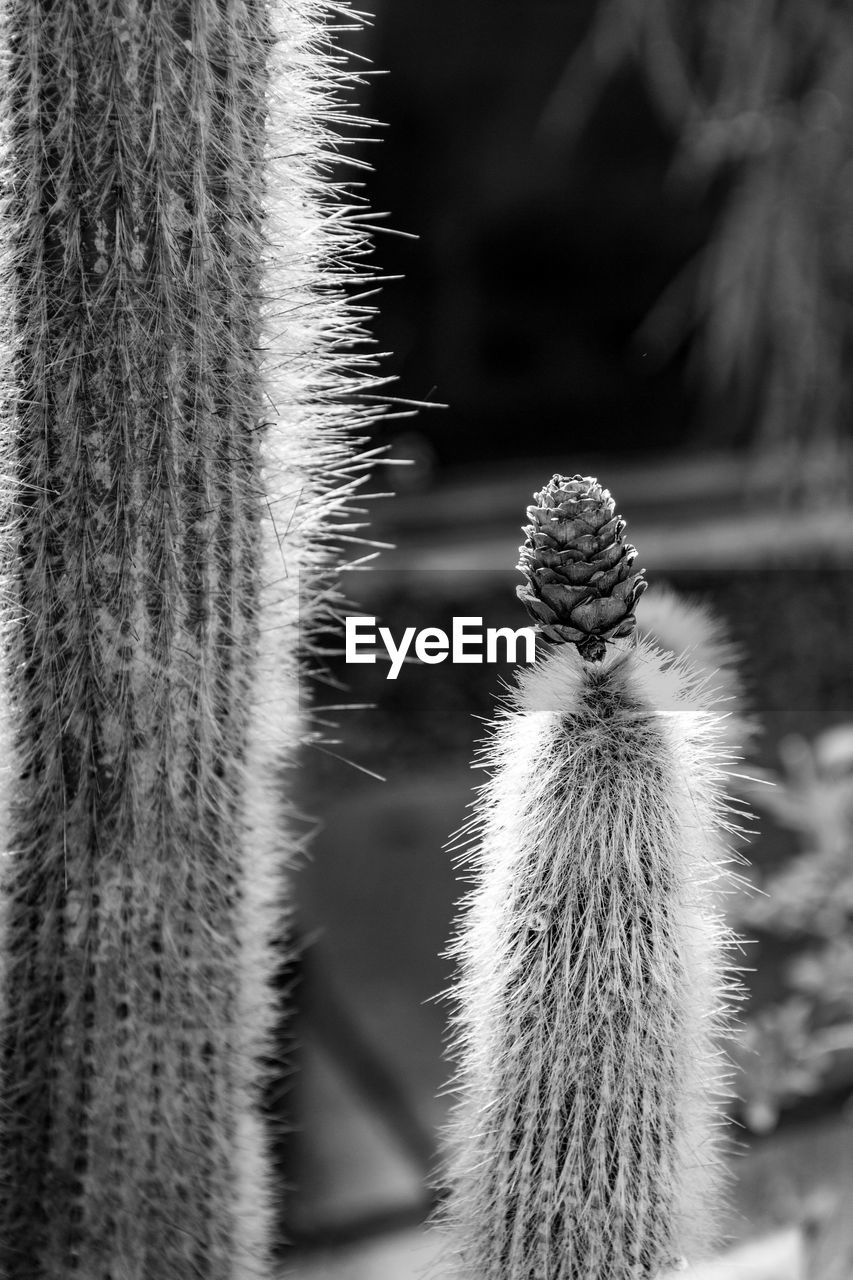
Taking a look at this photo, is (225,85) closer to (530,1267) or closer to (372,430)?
(530,1267)

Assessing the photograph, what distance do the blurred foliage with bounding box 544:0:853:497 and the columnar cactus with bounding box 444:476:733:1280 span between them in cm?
194

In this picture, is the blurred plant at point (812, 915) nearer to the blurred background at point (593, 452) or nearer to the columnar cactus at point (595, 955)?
the blurred background at point (593, 452)

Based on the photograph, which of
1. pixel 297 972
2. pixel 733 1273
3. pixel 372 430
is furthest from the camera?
pixel 372 430

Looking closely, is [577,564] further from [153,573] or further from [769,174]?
[769,174]

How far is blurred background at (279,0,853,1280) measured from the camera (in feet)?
5.92

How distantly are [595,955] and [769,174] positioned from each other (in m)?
2.29

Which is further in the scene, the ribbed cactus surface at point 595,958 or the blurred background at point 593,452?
the blurred background at point 593,452

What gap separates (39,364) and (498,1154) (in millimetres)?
579

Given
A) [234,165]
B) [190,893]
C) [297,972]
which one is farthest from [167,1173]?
[297,972]

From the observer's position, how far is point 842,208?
2.78 m

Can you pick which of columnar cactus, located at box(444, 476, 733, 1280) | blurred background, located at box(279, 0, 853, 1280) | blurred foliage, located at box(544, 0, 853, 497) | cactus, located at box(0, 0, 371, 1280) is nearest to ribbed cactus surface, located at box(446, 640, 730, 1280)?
columnar cactus, located at box(444, 476, 733, 1280)

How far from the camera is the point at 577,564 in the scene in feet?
2.34

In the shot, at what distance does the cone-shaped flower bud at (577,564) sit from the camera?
71 centimetres

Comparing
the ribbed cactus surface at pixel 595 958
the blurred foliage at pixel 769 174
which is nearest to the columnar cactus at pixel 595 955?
the ribbed cactus surface at pixel 595 958
